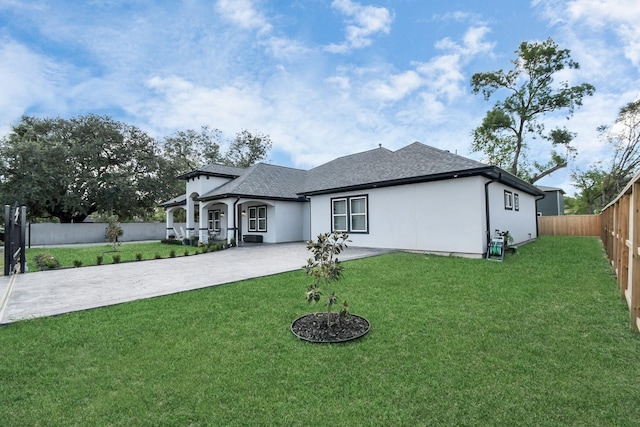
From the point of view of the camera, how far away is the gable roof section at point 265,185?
50.0 ft

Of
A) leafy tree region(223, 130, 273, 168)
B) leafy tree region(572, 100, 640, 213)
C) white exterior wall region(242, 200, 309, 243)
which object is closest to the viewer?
white exterior wall region(242, 200, 309, 243)

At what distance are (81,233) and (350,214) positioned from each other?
19.3 metres

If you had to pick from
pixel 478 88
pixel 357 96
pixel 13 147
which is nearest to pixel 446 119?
pixel 357 96

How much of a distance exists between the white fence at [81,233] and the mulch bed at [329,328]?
2037cm

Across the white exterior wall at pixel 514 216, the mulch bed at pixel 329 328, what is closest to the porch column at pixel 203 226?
the white exterior wall at pixel 514 216

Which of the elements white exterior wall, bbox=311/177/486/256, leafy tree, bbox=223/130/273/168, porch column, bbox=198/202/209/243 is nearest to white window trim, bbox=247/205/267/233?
porch column, bbox=198/202/209/243

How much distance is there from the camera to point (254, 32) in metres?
11.4

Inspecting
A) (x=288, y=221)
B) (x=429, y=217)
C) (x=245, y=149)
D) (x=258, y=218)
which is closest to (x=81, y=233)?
(x=258, y=218)

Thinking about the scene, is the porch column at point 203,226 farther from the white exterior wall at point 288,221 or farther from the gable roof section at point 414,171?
the gable roof section at point 414,171

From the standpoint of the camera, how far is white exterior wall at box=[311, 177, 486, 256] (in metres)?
9.17

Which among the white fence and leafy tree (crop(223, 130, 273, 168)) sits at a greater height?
leafy tree (crop(223, 130, 273, 168))

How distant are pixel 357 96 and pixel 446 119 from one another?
5.46 m

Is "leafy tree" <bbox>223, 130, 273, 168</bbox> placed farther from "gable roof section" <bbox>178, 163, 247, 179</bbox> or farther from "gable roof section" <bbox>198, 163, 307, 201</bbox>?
"gable roof section" <bbox>198, 163, 307, 201</bbox>

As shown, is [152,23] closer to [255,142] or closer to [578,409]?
[578,409]
